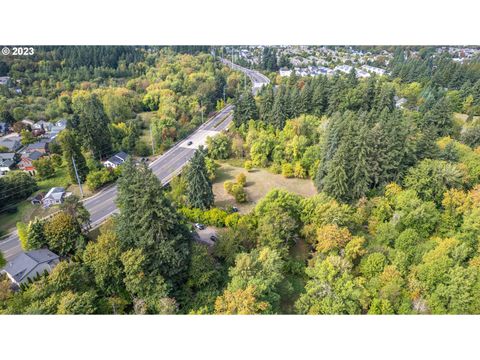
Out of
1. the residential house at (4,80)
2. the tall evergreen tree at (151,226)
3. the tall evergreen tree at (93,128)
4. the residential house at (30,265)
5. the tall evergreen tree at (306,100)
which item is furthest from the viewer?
the tall evergreen tree at (306,100)

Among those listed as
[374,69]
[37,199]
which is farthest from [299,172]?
[374,69]

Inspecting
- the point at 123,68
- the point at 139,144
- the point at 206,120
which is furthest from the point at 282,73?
the point at 139,144

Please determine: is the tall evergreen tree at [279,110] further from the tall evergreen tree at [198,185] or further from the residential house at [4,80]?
the residential house at [4,80]

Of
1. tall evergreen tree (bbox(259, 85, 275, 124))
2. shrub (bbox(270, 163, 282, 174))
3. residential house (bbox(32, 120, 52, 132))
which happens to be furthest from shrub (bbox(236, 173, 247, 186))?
residential house (bbox(32, 120, 52, 132))

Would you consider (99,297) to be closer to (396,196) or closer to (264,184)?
(264,184)

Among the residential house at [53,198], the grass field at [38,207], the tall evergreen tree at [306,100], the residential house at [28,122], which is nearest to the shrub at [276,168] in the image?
the tall evergreen tree at [306,100]

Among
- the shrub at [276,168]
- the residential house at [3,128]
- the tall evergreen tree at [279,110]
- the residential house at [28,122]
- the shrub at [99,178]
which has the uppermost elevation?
the tall evergreen tree at [279,110]

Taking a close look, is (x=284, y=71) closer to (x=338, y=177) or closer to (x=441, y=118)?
(x=441, y=118)
